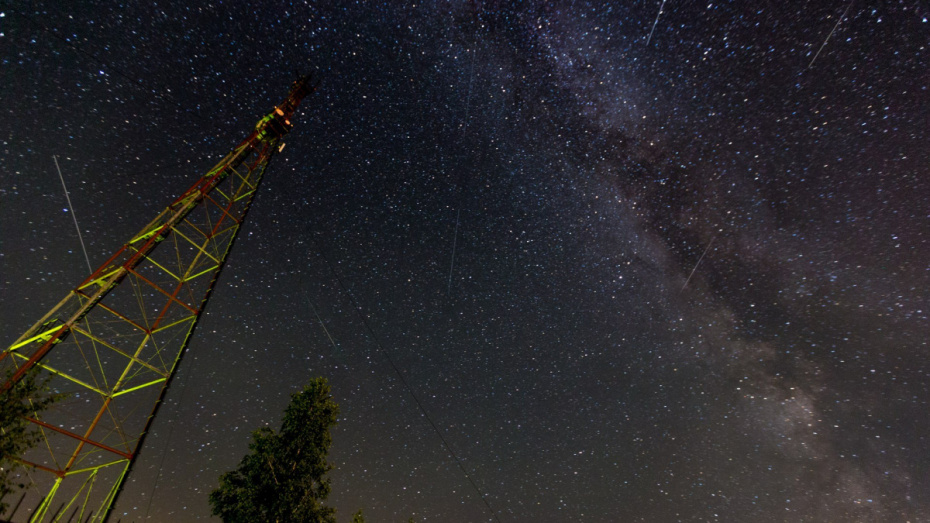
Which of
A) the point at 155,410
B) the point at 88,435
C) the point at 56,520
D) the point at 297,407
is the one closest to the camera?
the point at 56,520

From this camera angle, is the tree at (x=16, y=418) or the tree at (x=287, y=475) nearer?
the tree at (x=16, y=418)

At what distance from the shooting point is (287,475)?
12.7 metres

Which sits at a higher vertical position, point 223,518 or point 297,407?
point 297,407

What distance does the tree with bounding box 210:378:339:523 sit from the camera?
12.0 m

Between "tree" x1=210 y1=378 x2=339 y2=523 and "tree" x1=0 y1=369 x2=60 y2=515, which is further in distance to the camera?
"tree" x1=210 y1=378 x2=339 y2=523

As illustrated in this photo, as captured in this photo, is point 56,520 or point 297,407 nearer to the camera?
point 56,520

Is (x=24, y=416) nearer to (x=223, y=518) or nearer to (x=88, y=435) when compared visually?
(x=88, y=435)

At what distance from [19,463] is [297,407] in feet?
23.3

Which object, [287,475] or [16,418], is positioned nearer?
[16,418]

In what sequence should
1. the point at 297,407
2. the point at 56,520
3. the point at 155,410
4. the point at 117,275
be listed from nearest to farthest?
1. the point at 56,520
2. the point at 155,410
3. the point at 117,275
4. the point at 297,407

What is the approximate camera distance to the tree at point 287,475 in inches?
473

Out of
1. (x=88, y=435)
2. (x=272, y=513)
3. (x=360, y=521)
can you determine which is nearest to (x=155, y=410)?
(x=88, y=435)

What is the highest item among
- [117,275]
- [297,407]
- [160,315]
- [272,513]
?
[117,275]

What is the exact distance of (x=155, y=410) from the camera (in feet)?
37.1
